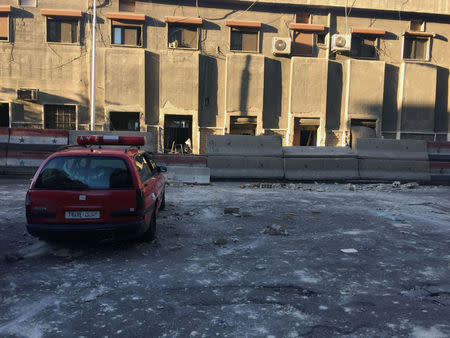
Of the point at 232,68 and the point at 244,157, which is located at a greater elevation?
the point at 232,68

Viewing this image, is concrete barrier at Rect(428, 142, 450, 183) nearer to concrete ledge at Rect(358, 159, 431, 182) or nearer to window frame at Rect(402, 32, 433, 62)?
concrete ledge at Rect(358, 159, 431, 182)

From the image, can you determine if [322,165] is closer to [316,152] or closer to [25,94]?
[316,152]

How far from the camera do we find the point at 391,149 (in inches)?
522

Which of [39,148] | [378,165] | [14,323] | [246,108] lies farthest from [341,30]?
[14,323]

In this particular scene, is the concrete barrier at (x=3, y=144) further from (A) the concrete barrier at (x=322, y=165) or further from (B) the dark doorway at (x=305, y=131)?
(B) the dark doorway at (x=305, y=131)

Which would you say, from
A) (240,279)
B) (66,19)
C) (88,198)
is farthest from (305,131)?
(240,279)

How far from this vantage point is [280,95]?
73.7ft

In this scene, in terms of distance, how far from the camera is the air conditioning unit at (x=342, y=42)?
850 inches

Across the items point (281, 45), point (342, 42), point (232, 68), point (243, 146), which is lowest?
point (243, 146)

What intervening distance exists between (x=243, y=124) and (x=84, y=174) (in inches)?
698

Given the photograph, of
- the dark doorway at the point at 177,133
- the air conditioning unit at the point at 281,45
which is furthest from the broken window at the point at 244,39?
the dark doorway at the point at 177,133

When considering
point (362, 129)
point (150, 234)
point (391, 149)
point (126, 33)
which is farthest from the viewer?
point (362, 129)

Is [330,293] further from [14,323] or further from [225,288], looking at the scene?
[14,323]

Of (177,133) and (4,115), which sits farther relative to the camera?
(177,133)
